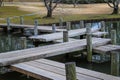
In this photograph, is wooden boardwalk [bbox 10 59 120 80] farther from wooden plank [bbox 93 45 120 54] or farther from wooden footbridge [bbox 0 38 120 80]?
wooden plank [bbox 93 45 120 54]

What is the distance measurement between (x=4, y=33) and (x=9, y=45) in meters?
7.54

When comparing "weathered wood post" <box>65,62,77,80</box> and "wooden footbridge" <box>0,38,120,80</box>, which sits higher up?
"weathered wood post" <box>65,62,77,80</box>

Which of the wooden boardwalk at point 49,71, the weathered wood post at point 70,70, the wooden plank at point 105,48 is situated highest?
the weathered wood post at point 70,70

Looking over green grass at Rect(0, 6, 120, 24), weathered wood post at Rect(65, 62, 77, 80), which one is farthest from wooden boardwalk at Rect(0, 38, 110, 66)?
green grass at Rect(0, 6, 120, 24)

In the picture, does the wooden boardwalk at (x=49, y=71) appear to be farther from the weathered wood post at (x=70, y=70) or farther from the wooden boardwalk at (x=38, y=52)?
the weathered wood post at (x=70, y=70)

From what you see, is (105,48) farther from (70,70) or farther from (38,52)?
(70,70)

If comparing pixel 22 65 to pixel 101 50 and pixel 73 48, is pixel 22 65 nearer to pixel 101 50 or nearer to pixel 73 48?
pixel 73 48

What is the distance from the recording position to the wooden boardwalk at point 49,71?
39.9 ft

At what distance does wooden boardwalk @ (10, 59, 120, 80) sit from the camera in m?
12.2

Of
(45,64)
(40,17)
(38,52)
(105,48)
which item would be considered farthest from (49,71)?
(40,17)

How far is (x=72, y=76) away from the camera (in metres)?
10.3

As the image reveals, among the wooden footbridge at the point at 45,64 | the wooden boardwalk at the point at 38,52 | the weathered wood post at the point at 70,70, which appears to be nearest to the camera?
the weathered wood post at the point at 70,70

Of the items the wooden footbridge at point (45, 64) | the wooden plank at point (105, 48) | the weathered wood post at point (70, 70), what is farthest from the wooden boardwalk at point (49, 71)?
the wooden plank at point (105, 48)

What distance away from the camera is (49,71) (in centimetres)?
1316
